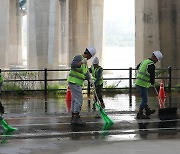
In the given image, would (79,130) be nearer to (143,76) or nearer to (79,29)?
(143,76)

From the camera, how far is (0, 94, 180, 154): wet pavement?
9.60m

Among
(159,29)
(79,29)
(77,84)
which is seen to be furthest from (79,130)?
(79,29)

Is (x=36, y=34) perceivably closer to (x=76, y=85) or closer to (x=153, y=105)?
(x=153, y=105)

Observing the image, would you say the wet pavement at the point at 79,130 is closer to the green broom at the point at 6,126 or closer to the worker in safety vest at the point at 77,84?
the green broom at the point at 6,126

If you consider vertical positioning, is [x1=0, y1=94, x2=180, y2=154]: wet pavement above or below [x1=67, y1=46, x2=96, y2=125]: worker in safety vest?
below

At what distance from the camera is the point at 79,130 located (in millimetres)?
11461

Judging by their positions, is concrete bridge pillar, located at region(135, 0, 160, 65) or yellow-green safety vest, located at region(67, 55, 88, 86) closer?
yellow-green safety vest, located at region(67, 55, 88, 86)

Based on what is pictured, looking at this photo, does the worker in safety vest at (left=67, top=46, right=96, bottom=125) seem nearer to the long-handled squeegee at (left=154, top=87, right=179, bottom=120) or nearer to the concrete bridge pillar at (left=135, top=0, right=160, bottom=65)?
the long-handled squeegee at (left=154, top=87, right=179, bottom=120)

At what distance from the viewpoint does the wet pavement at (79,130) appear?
960 cm

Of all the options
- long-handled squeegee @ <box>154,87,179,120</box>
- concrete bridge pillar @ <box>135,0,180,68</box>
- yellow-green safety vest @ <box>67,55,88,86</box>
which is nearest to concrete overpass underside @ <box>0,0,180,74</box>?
concrete bridge pillar @ <box>135,0,180,68</box>

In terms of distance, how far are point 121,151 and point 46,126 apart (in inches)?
134

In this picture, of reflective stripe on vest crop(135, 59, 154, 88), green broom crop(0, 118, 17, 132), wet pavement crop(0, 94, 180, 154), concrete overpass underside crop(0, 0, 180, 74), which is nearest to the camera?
wet pavement crop(0, 94, 180, 154)

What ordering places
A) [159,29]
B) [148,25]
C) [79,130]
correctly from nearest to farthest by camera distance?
[79,130]
[148,25]
[159,29]

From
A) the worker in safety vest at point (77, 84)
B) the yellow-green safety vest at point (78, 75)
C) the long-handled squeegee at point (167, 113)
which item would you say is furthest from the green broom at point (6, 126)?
the long-handled squeegee at point (167, 113)
